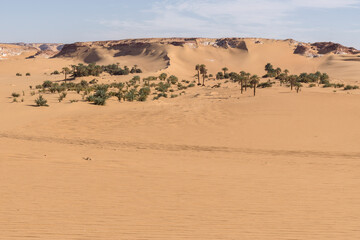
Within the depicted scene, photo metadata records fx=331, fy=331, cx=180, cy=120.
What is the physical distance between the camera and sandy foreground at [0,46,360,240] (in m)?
6.19

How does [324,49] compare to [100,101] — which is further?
[324,49]

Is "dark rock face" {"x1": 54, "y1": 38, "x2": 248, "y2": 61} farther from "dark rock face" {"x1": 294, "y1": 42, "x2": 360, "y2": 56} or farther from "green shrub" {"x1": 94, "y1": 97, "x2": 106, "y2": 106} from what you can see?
"green shrub" {"x1": 94, "y1": 97, "x2": 106, "y2": 106}

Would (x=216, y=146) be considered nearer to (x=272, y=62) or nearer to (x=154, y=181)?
(x=154, y=181)

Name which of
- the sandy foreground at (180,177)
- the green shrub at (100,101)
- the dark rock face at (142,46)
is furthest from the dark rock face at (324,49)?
the sandy foreground at (180,177)

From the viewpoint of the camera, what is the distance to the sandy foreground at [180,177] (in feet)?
20.3

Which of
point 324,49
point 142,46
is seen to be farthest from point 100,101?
point 324,49

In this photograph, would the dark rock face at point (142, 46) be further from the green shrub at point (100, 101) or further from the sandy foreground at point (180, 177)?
the sandy foreground at point (180, 177)

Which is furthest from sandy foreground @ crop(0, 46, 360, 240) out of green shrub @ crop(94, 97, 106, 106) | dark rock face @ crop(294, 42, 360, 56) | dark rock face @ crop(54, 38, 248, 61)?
dark rock face @ crop(294, 42, 360, 56)

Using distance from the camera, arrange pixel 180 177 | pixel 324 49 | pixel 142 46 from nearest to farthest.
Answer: pixel 180 177, pixel 324 49, pixel 142 46

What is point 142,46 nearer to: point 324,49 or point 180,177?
point 324,49

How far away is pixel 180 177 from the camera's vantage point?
9117 mm

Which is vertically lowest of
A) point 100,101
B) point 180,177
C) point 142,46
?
point 180,177

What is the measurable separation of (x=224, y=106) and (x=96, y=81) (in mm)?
23142

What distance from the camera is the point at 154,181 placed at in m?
8.70
